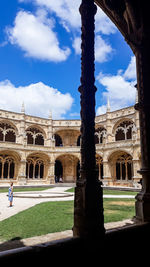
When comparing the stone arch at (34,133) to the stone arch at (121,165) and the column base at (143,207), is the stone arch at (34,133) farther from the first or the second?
the column base at (143,207)

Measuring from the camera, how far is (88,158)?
2967 millimetres

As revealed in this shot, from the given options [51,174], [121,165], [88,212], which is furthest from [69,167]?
[88,212]

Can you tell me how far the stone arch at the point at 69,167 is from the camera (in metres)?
27.9

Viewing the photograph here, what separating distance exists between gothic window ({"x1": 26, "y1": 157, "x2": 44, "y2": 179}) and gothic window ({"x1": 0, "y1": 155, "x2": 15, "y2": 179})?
6.54 ft

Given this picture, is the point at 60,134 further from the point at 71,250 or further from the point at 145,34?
the point at 71,250

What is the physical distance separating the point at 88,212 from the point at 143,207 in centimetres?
163

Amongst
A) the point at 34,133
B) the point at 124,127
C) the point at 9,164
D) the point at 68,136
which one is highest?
the point at 124,127

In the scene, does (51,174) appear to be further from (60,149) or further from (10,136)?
(10,136)

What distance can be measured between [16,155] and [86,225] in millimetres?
22656

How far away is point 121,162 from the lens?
2372 cm

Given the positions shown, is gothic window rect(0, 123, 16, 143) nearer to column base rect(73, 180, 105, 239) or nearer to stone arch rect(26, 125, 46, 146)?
stone arch rect(26, 125, 46, 146)

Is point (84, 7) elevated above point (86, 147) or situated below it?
above

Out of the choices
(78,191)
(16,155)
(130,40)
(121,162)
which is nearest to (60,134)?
(16,155)

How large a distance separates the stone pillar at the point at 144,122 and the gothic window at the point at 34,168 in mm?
22747
